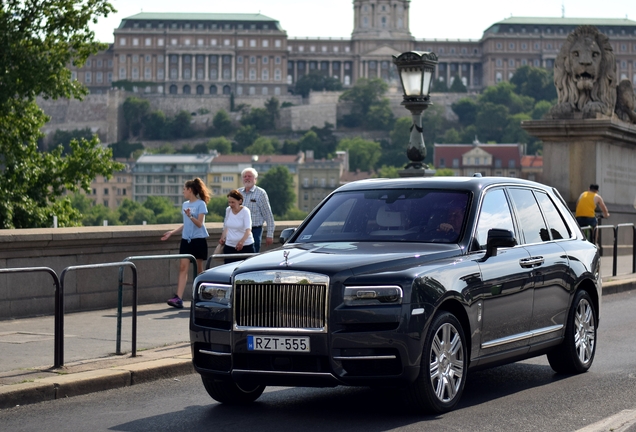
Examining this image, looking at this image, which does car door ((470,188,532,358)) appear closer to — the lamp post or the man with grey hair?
the man with grey hair

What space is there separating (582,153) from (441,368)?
16.7 metres

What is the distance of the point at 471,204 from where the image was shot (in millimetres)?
8812

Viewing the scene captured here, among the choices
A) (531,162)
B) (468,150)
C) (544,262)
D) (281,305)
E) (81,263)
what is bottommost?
(81,263)

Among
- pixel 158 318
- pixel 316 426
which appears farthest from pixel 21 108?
pixel 316 426

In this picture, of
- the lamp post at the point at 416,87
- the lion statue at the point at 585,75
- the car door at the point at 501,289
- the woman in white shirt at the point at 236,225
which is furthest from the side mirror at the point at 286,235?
the lion statue at the point at 585,75

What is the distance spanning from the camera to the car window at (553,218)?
991 cm

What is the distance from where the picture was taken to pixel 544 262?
936 cm

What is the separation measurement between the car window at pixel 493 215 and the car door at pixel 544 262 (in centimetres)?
18

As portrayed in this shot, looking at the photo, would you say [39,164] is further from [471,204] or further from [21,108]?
[471,204]

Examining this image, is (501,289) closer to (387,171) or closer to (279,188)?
(279,188)

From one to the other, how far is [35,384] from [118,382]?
789 millimetres

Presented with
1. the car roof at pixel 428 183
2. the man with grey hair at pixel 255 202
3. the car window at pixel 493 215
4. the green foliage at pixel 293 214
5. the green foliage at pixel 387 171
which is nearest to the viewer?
the car window at pixel 493 215

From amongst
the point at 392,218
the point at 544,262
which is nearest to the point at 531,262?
the point at 544,262

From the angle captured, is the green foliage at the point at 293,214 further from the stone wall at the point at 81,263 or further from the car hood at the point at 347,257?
the car hood at the point at 347,257
